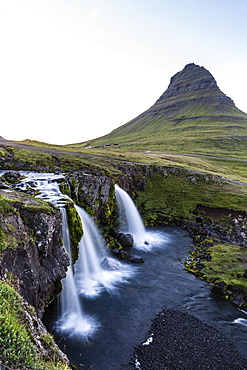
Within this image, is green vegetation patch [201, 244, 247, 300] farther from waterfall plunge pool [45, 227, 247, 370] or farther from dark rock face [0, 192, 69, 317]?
dark rock face [0, 192, 69, 317]

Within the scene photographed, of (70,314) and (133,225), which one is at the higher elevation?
(133,225)

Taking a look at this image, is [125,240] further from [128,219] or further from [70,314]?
[70,314]

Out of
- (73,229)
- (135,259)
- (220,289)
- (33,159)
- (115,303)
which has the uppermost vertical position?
(33,159)

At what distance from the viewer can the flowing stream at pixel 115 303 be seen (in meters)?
16.5

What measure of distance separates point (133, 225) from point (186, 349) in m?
26.2

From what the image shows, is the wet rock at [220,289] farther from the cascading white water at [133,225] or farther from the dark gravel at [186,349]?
the cascading white water at [133,225]

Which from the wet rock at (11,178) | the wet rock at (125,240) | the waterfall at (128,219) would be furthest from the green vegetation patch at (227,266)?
the wet rock at (11,178)

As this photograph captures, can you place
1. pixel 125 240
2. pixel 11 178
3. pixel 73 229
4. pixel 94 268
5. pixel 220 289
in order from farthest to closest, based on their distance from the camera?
1. pixel 125 240
2. pixel 11 178
3. pixel 94 268
4. pixel 220 289
5. pixel 73 229

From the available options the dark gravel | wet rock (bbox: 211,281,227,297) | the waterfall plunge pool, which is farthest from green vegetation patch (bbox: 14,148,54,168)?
wet rock (bbox: 211,281,227,297)

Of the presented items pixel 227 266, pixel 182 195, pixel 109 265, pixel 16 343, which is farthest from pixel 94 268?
pixel 182 195

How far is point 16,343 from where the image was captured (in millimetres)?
6797

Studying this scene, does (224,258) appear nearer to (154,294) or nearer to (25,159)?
(154,294)

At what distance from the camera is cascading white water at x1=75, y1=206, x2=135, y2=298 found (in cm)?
2435

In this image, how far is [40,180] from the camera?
3066cm
